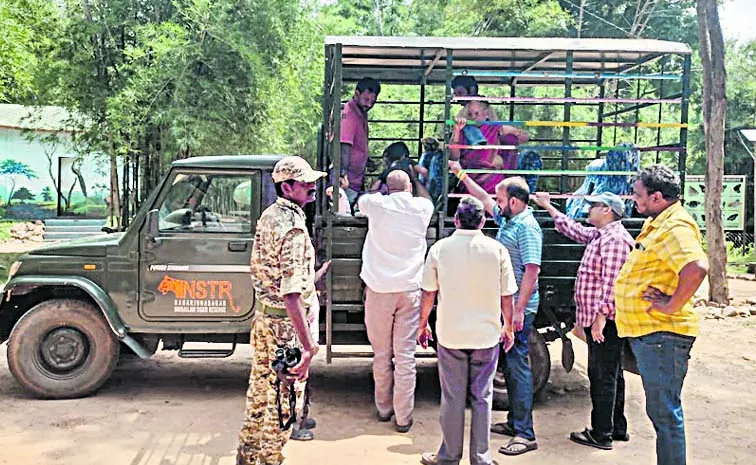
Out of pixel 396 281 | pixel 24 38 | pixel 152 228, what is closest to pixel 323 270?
pixel 396 281

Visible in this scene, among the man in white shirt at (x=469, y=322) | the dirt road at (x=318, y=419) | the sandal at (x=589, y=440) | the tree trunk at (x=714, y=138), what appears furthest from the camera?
the tree trunk at (x=714, y=138)

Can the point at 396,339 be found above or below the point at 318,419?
above

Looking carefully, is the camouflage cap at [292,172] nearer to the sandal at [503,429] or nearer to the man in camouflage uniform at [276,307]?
the man in camouflage uniform at [276,307]

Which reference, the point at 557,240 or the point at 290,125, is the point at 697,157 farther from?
the point at 557,240

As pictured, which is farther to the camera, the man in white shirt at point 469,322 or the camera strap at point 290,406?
the man in white shirt at point 469,322

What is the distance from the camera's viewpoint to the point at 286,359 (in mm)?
3447

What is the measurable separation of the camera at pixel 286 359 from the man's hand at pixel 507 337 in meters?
1.41

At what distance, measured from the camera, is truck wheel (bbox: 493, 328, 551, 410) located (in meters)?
5.63

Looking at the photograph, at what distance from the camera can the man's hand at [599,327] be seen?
472 cm

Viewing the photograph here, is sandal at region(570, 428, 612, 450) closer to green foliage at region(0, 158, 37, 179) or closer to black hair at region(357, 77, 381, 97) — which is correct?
black hair at region(357, 77, 381, 97)

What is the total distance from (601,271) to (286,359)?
7.83 ft

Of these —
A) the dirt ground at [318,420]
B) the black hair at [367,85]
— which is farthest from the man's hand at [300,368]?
the black hair at [367,85]

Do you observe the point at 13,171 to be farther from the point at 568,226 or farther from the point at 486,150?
the point at 568,226

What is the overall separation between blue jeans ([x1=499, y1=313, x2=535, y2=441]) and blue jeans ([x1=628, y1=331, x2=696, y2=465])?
1.20m
